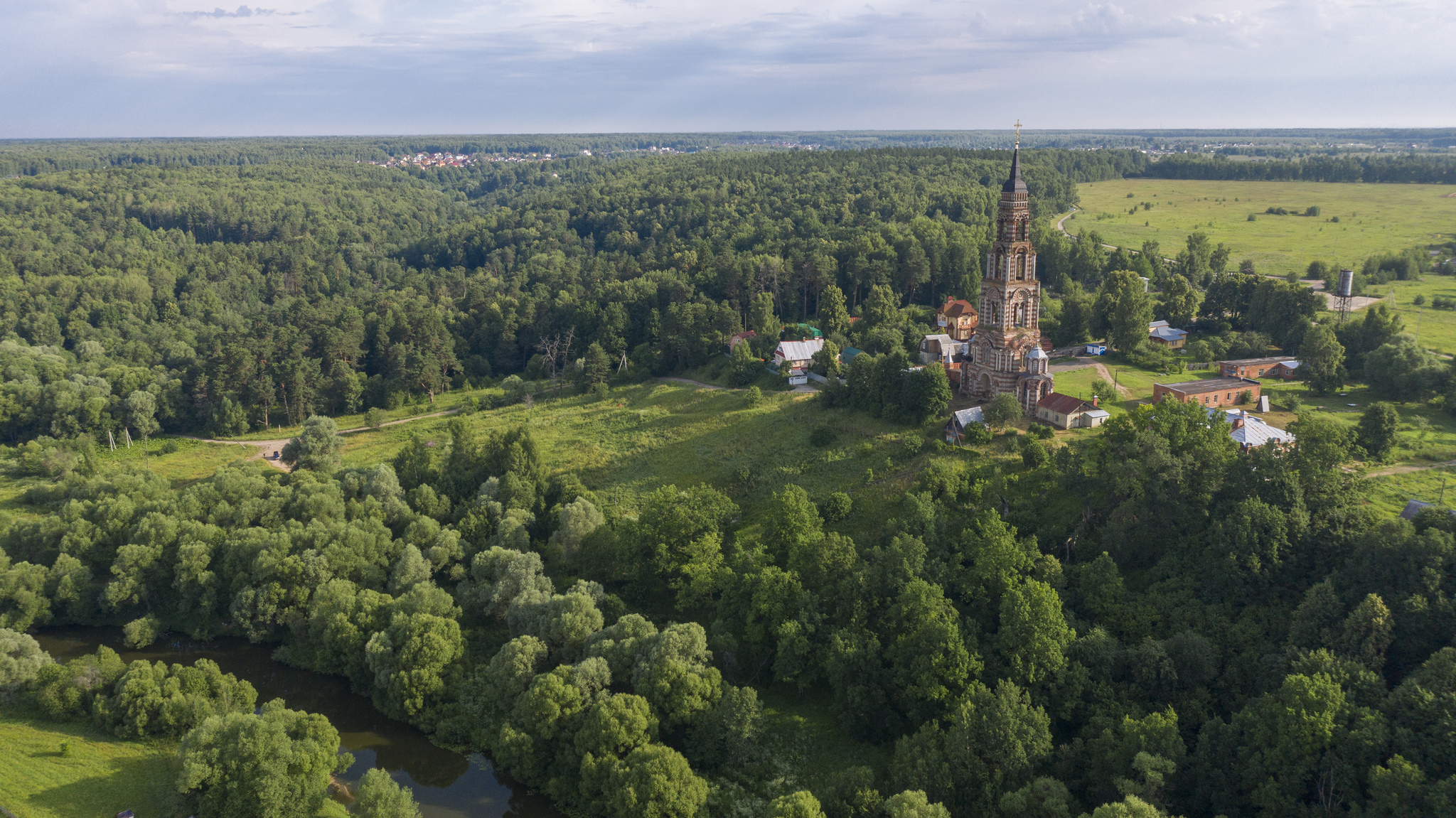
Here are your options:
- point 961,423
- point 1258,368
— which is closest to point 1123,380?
point 1258,368

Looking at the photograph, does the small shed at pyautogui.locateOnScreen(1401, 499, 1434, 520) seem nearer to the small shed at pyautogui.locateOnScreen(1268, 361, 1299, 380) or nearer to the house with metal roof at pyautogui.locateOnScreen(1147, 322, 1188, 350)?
the small shed at pyautogui.locateOnScreen(1268, 361, 1299, 380)

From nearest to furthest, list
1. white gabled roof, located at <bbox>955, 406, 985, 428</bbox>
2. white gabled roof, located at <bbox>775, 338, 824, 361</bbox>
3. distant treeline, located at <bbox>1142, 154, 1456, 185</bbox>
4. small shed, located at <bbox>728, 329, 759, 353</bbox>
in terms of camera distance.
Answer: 1. white gabled roof, located at <bbox>955, 406, 985, 428</bbox>
2. white gabled roof, located at <bbox>775, 338, 824, 361</bbox>
3. small shed, located at <bbox>728, 329, 759, 353</bbox>
4. distant treeline, located at <bbox>1142, 154, 1456, 185</bbox>

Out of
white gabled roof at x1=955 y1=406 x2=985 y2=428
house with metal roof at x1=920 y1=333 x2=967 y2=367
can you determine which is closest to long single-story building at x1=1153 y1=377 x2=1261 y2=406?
white gabled roof at x1=955 y1=406 x2=985 y2=428

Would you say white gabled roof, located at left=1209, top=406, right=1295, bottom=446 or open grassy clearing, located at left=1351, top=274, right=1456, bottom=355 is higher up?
open grassy clearing, located at left=1351, top=274, right=1456, bottom=355

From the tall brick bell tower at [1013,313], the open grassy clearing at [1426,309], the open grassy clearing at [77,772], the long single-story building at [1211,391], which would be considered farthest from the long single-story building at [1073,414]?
the open grassy clearing at [77,772]

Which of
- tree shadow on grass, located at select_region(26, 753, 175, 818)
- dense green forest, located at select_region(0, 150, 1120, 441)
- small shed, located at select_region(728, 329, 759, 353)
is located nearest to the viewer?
tree shadow on grass, located at select_region(26, 753, 175, 818)

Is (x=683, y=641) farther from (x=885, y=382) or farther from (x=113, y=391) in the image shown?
(x=113, y=391)
